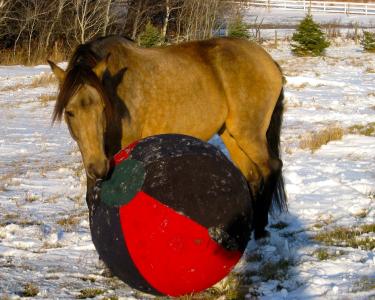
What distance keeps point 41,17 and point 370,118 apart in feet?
76.2

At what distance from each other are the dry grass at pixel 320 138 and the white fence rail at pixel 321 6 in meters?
52.1

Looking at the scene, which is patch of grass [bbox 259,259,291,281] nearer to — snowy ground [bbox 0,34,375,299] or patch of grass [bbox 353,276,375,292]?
snowy ground [bbox 0,34,375,299]

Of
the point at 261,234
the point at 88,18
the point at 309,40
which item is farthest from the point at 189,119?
the point at 88,18

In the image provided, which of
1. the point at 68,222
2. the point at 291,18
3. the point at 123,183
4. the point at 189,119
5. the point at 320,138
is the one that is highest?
the point at 123,183

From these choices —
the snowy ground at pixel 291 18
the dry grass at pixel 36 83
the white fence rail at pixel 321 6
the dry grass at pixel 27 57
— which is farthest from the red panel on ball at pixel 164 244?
the white fence rail at pixel 321 6

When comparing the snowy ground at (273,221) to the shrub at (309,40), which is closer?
the snowy ground at (273,221)

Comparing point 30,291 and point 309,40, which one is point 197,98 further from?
point 309,40

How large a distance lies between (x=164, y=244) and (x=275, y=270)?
143 centimetres

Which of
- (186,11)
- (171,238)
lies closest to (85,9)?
(186,11)

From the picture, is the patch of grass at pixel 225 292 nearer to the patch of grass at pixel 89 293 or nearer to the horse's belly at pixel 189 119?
the patch of grass at pixel 89 293

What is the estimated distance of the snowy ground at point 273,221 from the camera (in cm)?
430

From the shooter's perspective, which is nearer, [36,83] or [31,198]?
[31,198]

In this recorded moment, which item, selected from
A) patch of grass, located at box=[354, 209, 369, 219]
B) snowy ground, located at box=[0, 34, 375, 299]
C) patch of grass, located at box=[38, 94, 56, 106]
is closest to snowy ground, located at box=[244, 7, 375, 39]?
patch of grass, located at box=[38, 94, 56, 106]

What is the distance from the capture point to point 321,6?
199 feet
